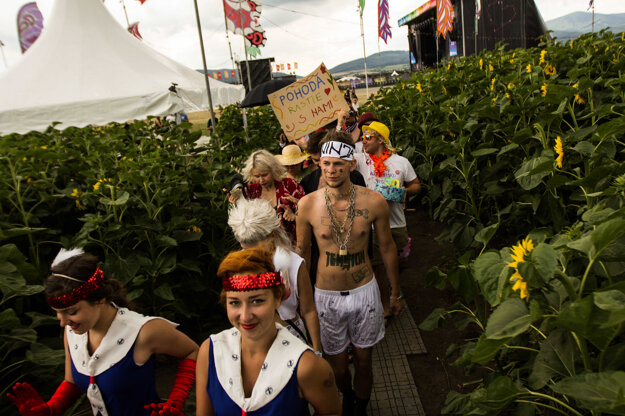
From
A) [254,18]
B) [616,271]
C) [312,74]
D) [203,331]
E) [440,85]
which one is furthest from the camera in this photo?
[254,18]

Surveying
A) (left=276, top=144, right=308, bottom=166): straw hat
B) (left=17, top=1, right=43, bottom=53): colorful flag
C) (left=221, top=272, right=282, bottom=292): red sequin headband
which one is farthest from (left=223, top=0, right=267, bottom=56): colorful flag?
(left=17, top=1, right=43, bottom=53): colorful flag

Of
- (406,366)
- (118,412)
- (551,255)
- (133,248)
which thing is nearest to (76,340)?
(118,412)

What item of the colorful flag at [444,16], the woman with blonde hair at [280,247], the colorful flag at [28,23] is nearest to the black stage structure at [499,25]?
the colorful flag at [444,16]

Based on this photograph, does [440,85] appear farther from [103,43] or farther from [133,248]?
[103,43]

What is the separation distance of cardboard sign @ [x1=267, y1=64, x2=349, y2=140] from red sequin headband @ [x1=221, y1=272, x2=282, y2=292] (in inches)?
132

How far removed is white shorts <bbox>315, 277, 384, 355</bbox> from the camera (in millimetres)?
2717

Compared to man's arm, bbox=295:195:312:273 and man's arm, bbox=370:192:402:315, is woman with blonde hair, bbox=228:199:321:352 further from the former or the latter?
man's arm, bbox=370:192:402:315

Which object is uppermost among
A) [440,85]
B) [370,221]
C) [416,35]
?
[416,35]

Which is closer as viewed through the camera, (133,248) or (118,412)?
(118,412)

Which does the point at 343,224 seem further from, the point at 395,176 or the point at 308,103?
the point at 308,103

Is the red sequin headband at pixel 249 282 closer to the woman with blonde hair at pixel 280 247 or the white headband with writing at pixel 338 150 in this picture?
the woman with blonde hair at pixel 280 247

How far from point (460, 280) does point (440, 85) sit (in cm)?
472

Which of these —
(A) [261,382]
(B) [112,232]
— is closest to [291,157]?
(B) [112,232]

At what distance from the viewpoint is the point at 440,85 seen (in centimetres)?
610
